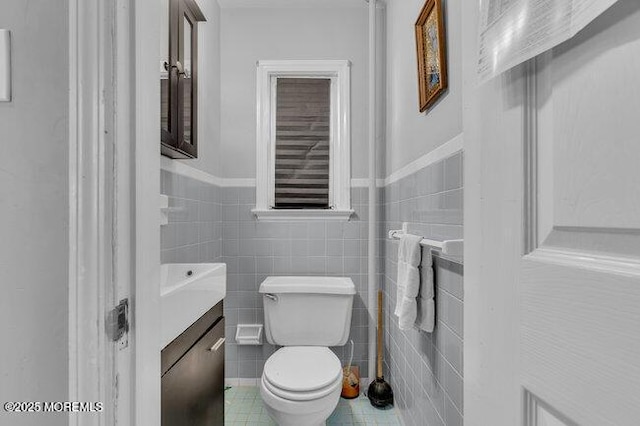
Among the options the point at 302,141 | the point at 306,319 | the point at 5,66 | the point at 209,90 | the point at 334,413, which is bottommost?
the point at 334,413

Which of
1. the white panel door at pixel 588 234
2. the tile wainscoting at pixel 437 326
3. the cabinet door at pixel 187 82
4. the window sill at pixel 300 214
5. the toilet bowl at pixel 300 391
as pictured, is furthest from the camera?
the window sill at pixel 300 214

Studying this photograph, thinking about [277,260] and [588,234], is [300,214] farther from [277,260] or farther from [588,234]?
[588,234]

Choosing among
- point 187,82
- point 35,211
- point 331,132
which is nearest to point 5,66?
point 35,211

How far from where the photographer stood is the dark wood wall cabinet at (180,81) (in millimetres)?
1357

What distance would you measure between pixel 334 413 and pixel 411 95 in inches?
67.3

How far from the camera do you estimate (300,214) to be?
2141 millimetres

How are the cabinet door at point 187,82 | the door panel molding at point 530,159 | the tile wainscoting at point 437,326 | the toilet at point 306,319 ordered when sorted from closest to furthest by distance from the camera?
1. the door panel molding at point 530,159
2. the tile wainscoting at point 437,326
3. the cabinet door at point 187,82
4. the toilet at point 306,319

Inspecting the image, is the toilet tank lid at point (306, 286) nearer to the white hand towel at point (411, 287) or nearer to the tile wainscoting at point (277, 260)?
the tile wainscoting at point (277, 260)

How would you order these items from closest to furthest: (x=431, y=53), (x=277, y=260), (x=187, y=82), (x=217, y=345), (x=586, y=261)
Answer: (x=586, y=261) → (x=217, y=345) → (x=431, y=53) → (x=187, y=82) → (x=277, y=260)

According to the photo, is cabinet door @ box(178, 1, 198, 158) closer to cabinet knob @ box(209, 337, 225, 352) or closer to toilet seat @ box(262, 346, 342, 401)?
cabinet knob @ box(209, 337, 225, 352)

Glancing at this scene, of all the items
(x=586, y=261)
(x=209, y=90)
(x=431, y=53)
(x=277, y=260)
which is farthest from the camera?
(x=277, y=260)

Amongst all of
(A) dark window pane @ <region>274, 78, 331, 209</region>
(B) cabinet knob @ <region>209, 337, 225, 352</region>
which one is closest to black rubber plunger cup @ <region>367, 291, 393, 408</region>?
(A) dark window pane @ <region>274, 78, 331, 209</region>

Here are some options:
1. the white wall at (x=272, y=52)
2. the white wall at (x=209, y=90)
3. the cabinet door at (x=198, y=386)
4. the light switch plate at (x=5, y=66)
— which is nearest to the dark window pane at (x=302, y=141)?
the white wall at (x=272, y=52)

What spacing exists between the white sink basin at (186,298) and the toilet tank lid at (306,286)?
650 mm
